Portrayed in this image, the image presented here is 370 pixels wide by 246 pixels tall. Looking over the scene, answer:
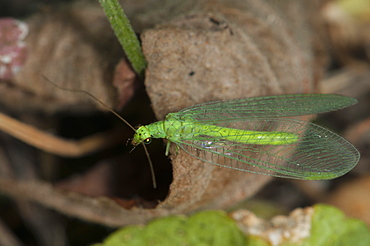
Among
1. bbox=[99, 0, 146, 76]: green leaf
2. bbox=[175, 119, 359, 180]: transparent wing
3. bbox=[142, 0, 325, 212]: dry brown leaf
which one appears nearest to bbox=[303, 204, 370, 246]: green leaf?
bbox=[175, 119, 359, 180]: transparent wing

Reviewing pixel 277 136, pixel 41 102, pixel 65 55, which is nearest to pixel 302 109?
pixel 277 136

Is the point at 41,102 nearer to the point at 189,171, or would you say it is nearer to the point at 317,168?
the point at 189,171

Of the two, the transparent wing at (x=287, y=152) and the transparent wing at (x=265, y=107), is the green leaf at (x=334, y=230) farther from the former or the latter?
the transparent wing at (x=265, y=107)

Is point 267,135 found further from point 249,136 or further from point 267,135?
point 249,136

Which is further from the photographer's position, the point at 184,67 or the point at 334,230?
the point at 334,230

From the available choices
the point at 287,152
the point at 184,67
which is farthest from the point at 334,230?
the point at 184,67

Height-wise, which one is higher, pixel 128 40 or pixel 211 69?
pixel 128 40
